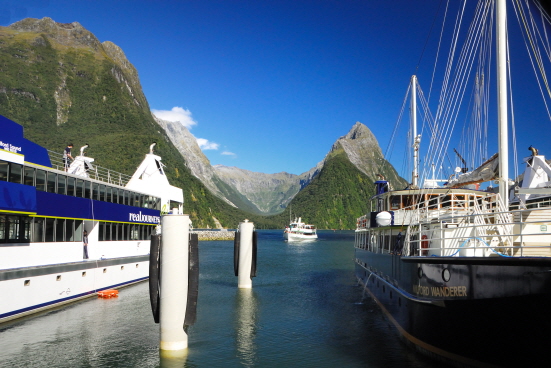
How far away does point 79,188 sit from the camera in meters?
24.9

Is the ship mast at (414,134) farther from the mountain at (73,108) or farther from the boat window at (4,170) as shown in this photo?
the mountain at (73,108)

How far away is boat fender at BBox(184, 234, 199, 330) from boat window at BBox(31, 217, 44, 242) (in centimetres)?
973

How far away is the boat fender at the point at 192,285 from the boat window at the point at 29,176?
31.5 feet

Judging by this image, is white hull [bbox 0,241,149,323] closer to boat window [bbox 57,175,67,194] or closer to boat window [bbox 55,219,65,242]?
boat window [bbox 55,219,65,242]

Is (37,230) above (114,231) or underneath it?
above

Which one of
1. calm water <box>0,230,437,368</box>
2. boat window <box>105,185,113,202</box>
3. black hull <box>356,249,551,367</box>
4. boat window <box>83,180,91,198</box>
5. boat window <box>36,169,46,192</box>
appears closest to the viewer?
black hull <box>356,249,551,367</box>

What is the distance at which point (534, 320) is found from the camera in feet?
35.0

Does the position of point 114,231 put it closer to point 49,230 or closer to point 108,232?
point 108,232

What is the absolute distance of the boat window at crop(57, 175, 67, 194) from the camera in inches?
893

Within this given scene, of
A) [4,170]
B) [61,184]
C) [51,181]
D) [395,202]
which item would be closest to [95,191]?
[61,184]

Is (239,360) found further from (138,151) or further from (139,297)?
(138,151)

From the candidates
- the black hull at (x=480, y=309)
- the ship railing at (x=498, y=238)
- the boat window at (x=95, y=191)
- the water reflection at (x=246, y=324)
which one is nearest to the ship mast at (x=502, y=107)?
the ship railing at (x=498, y=238)

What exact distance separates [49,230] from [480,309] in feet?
67.6

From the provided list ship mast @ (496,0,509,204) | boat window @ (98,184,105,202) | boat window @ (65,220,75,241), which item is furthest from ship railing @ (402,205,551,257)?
boat window @ (98,184,105,202)
